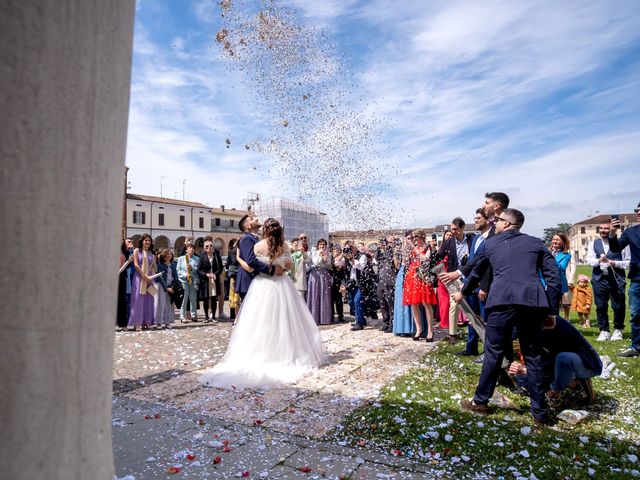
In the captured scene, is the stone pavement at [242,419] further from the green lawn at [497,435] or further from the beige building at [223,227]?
the beige building at [223,227]

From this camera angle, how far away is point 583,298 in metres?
9.62

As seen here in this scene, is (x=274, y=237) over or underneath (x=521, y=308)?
over

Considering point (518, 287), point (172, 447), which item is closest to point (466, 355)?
point (518, 287)

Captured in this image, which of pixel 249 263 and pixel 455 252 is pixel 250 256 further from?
pixel 455 252

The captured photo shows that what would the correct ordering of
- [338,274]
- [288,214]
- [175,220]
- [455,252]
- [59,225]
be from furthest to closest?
[175,220] → [288,214] → [338,274] → [455,252] → [59,225]

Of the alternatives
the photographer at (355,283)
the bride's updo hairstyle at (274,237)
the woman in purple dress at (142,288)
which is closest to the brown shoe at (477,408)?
the bride's updo hairstyle at (274,237)

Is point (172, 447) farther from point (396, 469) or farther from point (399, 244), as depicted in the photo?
point (399, 244)

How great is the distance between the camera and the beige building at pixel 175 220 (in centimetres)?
5944

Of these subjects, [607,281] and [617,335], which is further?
[607,281]

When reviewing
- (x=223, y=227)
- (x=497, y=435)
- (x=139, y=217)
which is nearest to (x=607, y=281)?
(x=497, y=435)

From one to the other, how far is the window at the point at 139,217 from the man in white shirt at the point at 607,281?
5944 cm

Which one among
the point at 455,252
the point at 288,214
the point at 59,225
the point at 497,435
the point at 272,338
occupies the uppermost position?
the point at 288,214

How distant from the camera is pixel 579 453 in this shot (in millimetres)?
3385

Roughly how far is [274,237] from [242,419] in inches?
113
